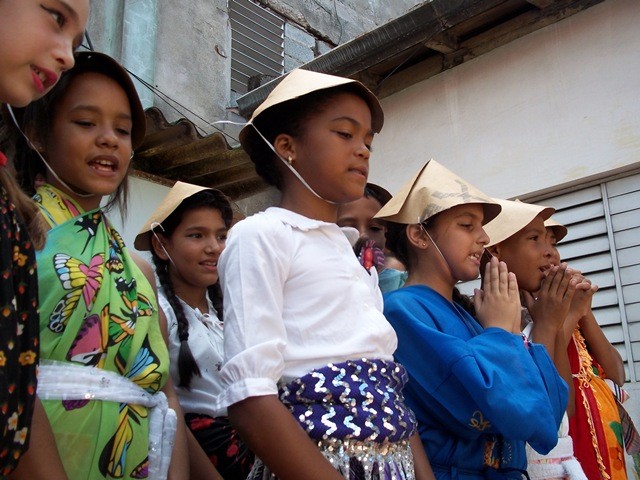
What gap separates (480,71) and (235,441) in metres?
4.34

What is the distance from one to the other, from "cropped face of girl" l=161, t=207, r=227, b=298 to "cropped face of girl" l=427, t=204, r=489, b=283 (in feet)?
3.22

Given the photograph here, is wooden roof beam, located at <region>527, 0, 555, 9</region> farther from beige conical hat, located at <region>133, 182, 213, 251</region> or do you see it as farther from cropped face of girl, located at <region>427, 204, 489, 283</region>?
beige conical hat, located at <region>133, 182, 213, 251</region>

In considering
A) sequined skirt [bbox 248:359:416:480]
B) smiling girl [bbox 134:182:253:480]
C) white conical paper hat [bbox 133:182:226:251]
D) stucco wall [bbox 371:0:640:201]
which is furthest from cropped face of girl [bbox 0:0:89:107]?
stucco wall [bbox 371:0:640:201]

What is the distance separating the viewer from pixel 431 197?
2756 millimetres

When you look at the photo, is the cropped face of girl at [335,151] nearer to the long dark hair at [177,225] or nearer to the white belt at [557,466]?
the long dark hair at [177,225]

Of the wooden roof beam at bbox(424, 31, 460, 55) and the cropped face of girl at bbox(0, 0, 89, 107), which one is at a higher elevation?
the wooden roof beam at bbox(424, 31, 460, 55)

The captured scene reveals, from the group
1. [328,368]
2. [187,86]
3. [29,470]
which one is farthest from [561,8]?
[29,470]

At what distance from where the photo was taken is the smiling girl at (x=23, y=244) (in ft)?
4.46

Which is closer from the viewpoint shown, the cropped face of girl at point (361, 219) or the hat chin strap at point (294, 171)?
the hat chin strap at point (294, 171)

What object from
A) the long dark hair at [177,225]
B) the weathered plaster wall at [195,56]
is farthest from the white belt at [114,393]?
the weathered plaster wall at [195,56]

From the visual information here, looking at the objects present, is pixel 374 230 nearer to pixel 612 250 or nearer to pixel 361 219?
pixel 361 219

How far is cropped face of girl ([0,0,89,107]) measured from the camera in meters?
1.42

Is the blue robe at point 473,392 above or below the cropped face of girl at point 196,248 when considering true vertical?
below

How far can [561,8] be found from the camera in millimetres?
5445
